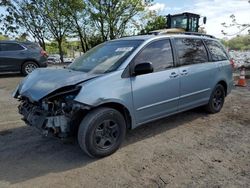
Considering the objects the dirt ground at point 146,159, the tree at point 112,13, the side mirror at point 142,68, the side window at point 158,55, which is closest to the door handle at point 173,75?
the side window at point 158,55

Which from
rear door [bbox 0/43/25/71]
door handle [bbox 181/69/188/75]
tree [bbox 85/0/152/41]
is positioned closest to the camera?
door handle [bbox 181/69/188/75]

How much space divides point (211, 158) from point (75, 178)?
6.35 ft

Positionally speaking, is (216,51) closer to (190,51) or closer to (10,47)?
(190,51)

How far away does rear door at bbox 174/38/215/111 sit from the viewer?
479 cm

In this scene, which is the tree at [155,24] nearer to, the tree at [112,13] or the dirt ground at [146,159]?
the tree at [112,13]

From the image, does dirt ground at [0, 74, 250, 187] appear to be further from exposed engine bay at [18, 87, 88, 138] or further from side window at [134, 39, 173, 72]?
side window at [134, 39, 173, 72]

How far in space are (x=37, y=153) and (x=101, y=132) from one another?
1090 mm

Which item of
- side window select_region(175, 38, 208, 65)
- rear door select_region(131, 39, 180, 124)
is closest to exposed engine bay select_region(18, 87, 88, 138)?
rear door select_region(131, 39, 180, 124)

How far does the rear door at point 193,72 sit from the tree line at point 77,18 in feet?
67.2

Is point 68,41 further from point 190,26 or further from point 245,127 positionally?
point 245,127

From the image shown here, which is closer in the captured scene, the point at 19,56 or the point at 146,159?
the point at 146,159

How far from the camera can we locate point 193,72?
4.95 m

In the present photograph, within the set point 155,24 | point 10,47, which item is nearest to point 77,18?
point 155,24

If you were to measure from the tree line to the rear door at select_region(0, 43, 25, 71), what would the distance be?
13757 millimetres
